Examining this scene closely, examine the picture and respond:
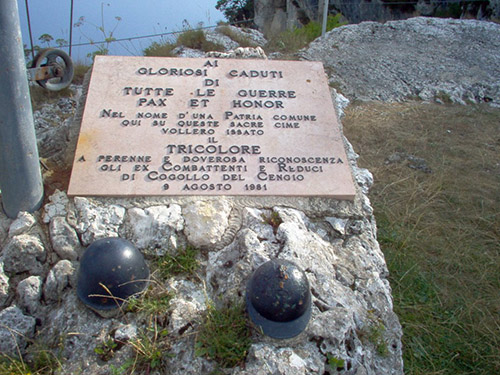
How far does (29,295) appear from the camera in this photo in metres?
2.25

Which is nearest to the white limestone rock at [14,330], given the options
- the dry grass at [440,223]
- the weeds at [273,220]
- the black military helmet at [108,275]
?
the black military helmet at [108,275]

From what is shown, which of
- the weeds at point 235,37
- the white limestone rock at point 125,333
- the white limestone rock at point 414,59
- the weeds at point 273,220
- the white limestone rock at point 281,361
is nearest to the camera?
the white limestone rock at point 281,361

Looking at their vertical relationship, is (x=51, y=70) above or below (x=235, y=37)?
above

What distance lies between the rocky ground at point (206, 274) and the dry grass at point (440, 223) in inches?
26.2

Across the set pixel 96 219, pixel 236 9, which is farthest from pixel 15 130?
pixel 236 9

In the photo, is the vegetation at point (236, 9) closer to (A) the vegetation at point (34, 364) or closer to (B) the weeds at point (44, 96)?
(B) the weeds at point (44, 96)

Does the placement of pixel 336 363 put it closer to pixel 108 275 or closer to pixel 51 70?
pixel 108 275

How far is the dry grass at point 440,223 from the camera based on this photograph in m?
2.74

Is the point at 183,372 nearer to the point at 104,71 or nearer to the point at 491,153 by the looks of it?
the point at 104,71

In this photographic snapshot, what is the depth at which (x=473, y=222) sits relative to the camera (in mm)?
3775

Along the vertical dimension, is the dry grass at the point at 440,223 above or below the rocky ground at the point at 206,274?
below

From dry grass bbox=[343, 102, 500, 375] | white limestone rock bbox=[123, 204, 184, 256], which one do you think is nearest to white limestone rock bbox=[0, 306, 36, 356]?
white limestone rock bbox=[123, 204, 184, 256]

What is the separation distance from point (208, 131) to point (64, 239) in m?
1.15

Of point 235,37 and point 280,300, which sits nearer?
point 280,300
